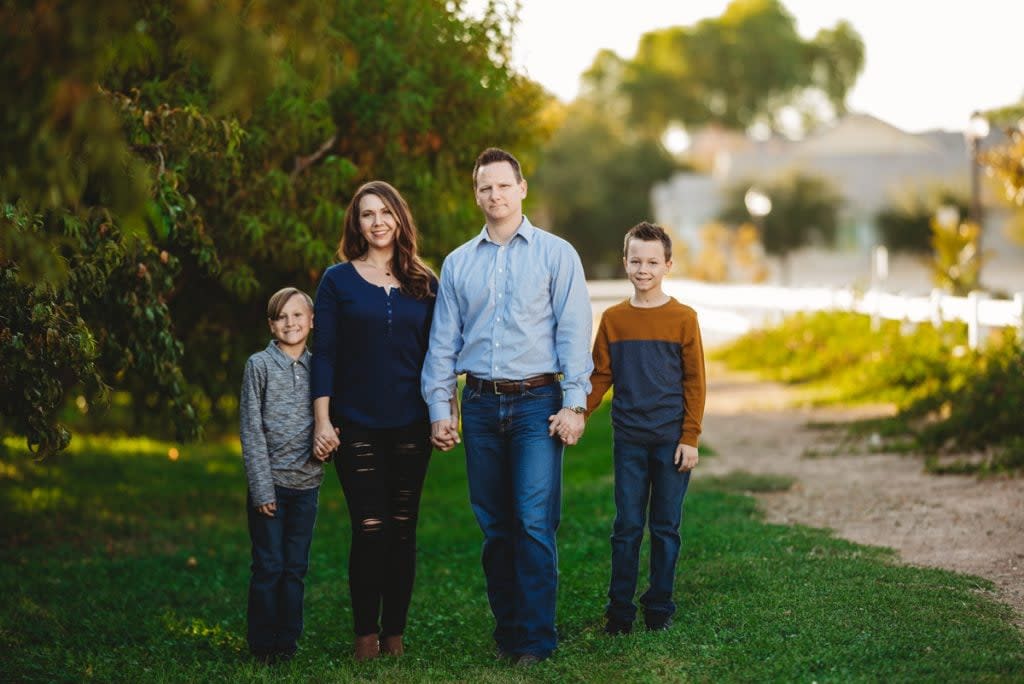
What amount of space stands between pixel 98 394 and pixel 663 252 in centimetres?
325

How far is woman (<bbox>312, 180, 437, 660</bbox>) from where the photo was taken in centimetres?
576

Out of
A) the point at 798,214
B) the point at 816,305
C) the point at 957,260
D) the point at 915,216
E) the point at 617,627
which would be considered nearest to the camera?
the point at 617,627

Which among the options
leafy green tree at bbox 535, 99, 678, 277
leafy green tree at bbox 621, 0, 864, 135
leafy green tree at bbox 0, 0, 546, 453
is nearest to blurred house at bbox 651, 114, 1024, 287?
leafy green tree at bbox 535, 99, 678, 277

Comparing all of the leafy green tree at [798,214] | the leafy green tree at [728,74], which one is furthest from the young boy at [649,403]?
the leafy green tree at [728,74]

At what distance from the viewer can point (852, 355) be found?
19.5 metres

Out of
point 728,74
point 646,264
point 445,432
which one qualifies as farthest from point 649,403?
point 728,74

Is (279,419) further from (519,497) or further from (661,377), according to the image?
(661,377)

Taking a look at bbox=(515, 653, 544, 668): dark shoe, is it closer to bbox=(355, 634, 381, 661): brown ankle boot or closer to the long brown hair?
bbox=(355, 634, 381, 661): brown ankle boot

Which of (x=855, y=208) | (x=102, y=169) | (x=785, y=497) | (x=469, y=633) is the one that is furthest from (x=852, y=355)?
(x=855, y=208)

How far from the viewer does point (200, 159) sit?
8.58 metres

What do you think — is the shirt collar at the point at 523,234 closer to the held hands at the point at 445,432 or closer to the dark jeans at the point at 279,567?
the held hands at the point at 445,432

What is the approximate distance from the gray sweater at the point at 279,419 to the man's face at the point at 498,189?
3.97 ft

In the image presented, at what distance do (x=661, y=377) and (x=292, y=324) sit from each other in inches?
67.8

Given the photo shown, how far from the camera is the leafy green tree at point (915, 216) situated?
182 feet
